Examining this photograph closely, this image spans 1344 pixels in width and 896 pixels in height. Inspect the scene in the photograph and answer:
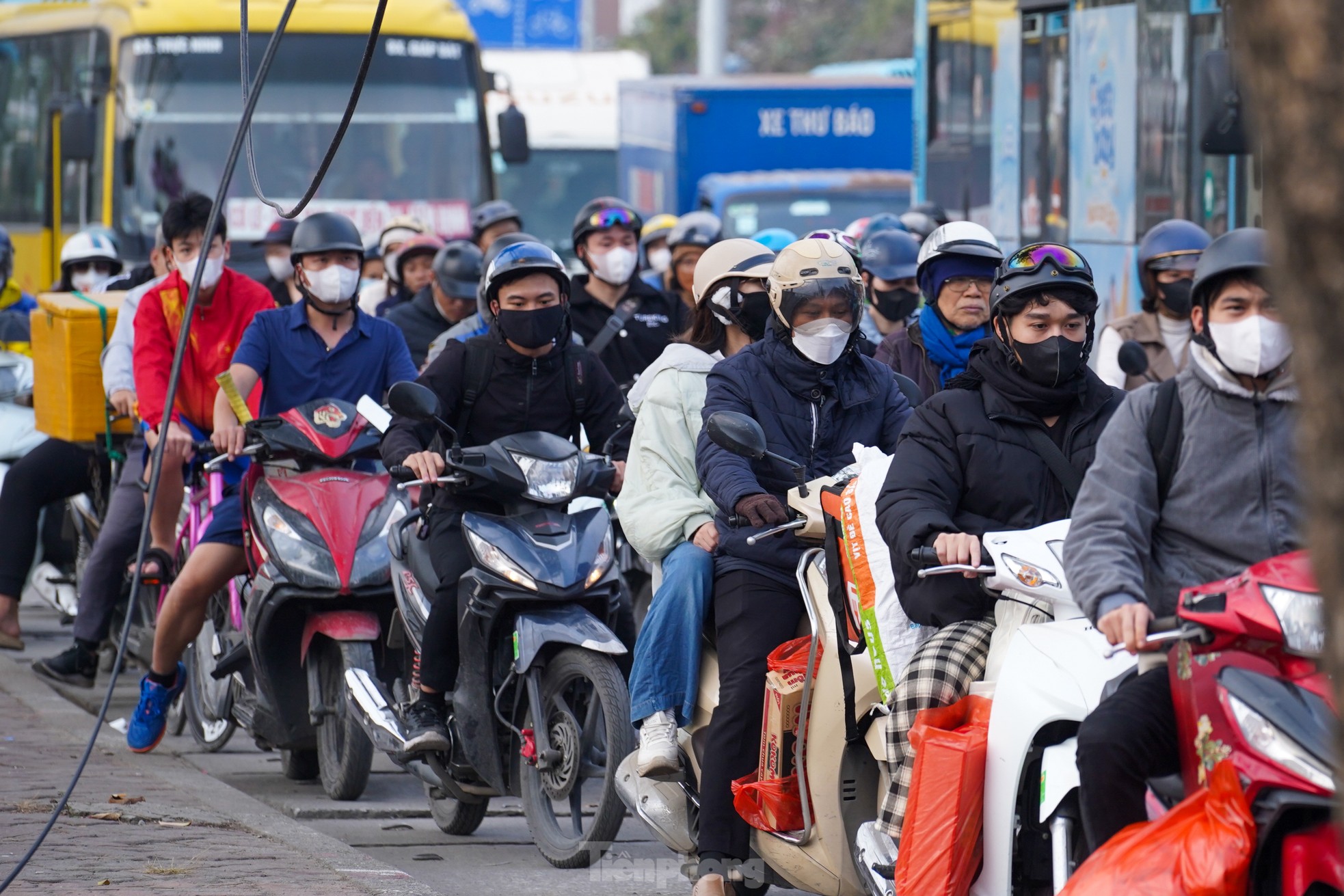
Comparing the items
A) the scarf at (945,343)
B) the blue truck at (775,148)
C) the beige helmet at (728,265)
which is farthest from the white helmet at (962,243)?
the blue truck at (775,148)

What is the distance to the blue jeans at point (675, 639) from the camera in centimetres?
532

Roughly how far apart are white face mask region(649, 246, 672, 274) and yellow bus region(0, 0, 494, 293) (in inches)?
58.0

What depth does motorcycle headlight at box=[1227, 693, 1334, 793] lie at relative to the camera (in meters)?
3.02

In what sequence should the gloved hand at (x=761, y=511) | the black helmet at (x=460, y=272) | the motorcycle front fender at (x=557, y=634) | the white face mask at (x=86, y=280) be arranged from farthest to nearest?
the white face mask at (x=86, y=280), the black helmet at (x=460, y=272), the motorcycle front fender at (x=557, y=634), the gloved hand at (x=761, y=511)

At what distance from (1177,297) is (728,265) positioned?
2270mm

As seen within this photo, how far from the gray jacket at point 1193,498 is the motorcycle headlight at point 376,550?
3376 millimetres

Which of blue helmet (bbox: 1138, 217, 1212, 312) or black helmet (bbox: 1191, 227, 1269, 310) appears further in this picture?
blue helmet (bbox: 1138, 217, 1212, 312)

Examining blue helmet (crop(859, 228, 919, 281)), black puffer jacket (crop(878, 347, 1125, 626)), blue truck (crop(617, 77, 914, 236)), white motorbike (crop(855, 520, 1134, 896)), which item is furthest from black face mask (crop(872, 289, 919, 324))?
blue truck (crop(617, 77, 914, 236))

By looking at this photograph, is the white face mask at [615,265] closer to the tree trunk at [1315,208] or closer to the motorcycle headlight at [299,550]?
the motorcycle headlight at [299,550]

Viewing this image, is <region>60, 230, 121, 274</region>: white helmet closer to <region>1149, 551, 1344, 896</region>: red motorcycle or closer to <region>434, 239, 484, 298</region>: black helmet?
<region>434, 239, 484, 298</region>: black helmet

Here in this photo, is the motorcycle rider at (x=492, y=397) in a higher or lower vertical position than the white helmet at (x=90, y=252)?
lower

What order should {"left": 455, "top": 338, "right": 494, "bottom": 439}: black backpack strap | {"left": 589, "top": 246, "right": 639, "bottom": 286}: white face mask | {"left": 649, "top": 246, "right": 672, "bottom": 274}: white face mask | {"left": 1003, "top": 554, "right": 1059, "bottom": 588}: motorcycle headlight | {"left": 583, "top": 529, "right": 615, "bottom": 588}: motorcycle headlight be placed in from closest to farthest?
{"left": 1003, "top": 554, "right": 1059, "bottom": 588}: motorcycle headlight, {"left": 583, "top": 529, "right": 615, "bottom": 588}: motorcycle headlight, {"left": 455, "top": 338, "right": 494, "bottom": 439}: black backpack strap, {"left": 589, "top": 246, "right": 639, "bottom": 286}: white face mask, {"left": 649, "top": 246, "right": 672, "bottom": 274}: white face mask

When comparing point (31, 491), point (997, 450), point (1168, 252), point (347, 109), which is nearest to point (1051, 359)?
point (997, 450)

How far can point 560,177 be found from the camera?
25031mm
